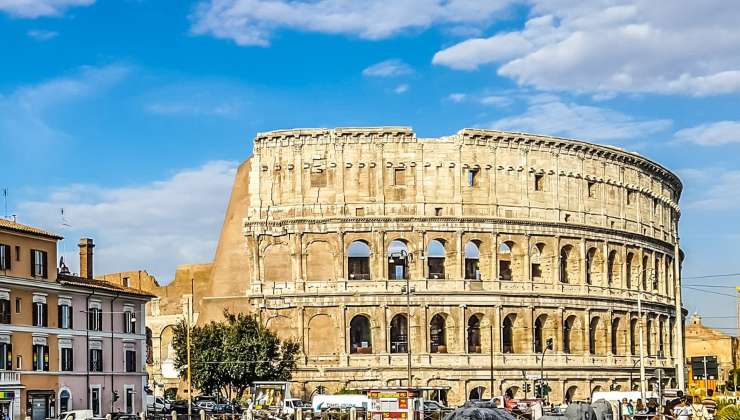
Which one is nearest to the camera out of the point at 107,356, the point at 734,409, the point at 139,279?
the point at 734,409

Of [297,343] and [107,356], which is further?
[297,343]

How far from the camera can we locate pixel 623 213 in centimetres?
7325

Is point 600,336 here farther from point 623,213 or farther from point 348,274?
point 348,274

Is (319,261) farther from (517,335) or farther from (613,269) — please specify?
(613,269)

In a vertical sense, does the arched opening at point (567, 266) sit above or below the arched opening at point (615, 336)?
above

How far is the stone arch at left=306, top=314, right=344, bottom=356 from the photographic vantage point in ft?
215

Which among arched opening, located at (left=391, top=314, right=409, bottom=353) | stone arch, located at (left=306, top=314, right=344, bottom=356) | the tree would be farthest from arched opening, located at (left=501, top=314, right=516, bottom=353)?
the tree

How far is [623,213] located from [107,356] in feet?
110

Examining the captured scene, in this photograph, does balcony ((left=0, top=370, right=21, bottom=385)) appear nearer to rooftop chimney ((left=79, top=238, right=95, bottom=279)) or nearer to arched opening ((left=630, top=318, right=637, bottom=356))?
rooftop chimney ((left=79, top=238, right=95, bottom=279))

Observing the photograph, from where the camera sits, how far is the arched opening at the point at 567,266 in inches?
2758

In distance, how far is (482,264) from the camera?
67.1 metres

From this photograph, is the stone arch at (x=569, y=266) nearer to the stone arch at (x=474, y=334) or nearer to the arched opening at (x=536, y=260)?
the arched opening at (x=536, y=260)

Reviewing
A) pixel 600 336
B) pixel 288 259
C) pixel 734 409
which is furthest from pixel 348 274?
pixel 734 409

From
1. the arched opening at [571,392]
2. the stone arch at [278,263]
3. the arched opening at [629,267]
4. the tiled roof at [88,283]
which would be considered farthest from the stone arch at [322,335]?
the arched opening at [629,267]
